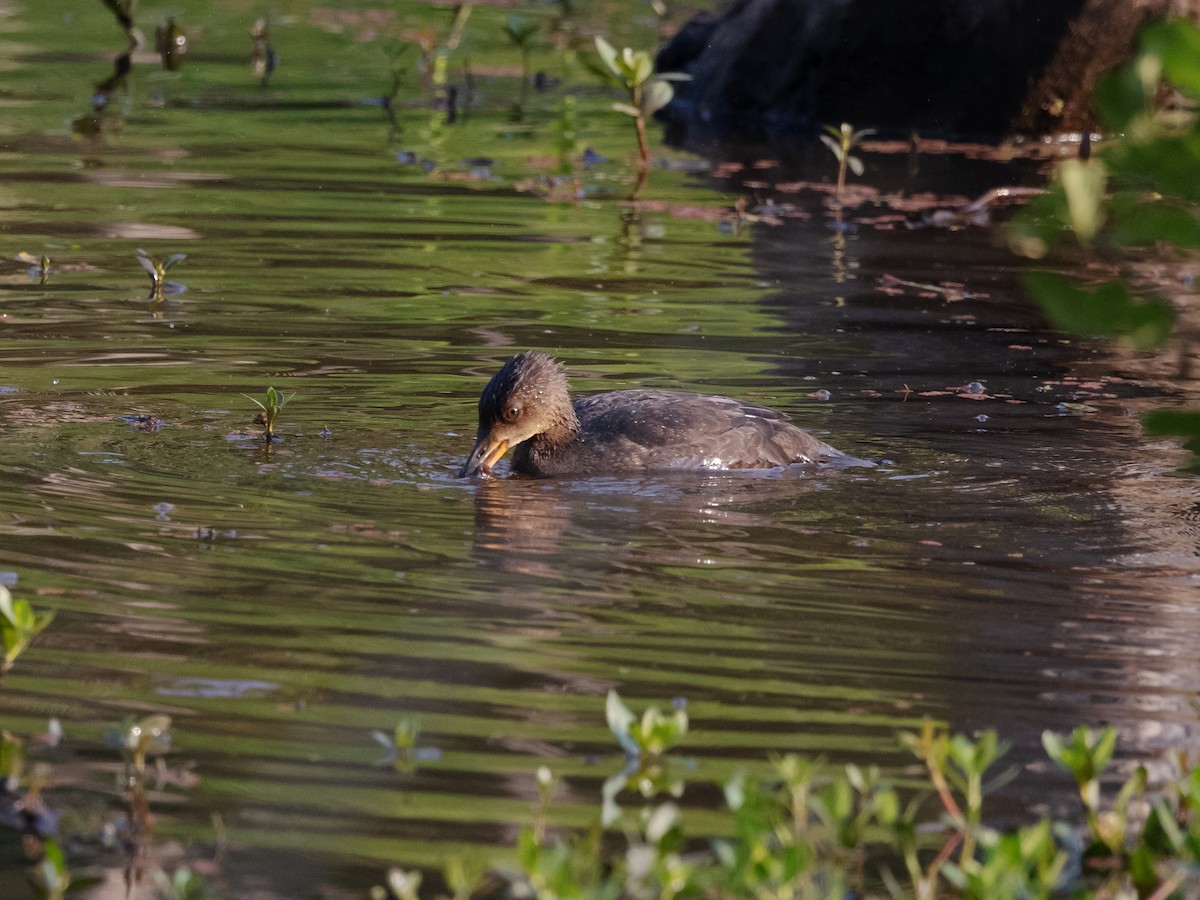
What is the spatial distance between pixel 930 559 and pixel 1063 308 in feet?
9.80

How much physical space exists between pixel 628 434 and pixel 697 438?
0.32 m

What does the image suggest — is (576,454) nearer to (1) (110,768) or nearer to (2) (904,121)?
(1) (110,768)

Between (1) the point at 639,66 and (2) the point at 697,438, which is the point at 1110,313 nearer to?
(2) the point at 697,438

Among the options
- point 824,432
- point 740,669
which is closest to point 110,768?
point 740,669

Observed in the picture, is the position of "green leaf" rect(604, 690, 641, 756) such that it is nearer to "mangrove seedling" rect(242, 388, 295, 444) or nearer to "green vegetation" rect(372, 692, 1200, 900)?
"green vegetation" rect(372, 692, 1200, 900)

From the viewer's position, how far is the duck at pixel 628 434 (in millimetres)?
8500

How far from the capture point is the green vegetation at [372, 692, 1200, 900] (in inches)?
154

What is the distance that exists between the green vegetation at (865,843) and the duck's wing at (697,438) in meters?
3.62

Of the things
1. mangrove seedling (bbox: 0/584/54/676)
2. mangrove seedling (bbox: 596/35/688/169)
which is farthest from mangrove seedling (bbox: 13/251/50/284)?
mangrove seedling (bbox: 0/584/54/676)

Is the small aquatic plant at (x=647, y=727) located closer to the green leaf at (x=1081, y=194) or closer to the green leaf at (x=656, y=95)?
the green leaf at (x=1081, y=194)

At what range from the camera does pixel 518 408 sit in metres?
8.49

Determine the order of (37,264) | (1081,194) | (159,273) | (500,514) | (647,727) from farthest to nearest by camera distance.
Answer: (37,264)
(159,273)
(500,514)
(647,727)
(1081,194)

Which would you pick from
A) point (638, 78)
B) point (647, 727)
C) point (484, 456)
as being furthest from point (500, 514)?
point (638, 78)

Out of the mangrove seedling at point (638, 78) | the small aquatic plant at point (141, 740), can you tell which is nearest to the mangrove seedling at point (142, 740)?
the small aquatic plant at point (141, 740)
